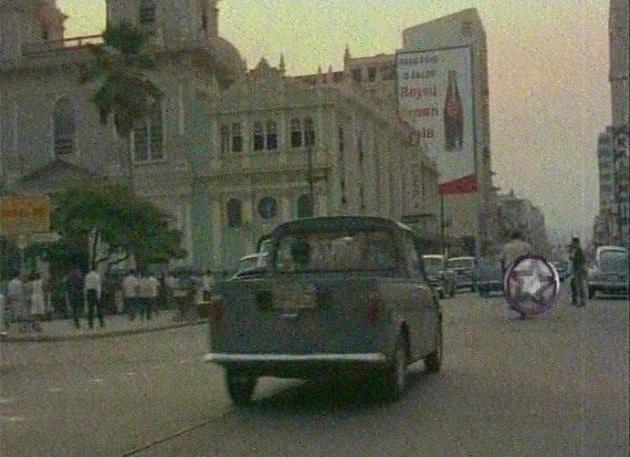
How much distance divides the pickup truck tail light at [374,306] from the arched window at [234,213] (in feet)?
138

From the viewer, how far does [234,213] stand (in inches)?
2014

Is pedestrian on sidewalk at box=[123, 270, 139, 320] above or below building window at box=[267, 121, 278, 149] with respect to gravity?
below

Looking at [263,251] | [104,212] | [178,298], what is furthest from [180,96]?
[263,251]

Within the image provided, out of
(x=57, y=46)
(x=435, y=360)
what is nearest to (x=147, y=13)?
(x=57, y=46)

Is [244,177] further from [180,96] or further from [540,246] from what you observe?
[540,246]

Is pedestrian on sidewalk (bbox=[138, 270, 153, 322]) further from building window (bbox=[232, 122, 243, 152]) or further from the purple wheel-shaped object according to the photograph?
building window (bbox=[232, 122, 243, 152])

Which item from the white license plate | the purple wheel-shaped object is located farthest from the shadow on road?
the purple wheel-shaped object

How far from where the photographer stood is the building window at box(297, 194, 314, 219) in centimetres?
4712

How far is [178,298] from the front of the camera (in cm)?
2866

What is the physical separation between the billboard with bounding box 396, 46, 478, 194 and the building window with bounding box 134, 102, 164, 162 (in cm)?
1331

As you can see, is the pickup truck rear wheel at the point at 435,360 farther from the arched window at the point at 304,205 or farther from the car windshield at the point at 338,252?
the arched window at the point at 304,205

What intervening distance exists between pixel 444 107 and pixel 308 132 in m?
16.6

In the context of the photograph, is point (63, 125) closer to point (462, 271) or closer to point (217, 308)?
point (462, 271)

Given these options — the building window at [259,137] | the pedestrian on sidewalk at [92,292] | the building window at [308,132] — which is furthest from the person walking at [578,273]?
the building window at [259,137]
